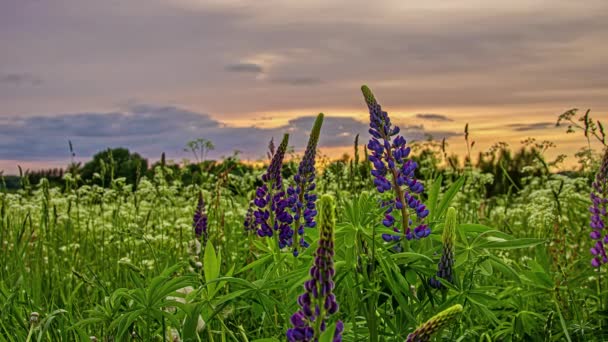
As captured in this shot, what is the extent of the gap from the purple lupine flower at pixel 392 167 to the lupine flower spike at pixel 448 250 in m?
0.42

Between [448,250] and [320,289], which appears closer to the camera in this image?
[320,289]

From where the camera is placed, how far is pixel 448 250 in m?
2.56

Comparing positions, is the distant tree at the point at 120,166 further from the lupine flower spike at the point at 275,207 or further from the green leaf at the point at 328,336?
the green leaf at the point at 328,336

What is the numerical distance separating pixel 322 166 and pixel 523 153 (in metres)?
8.63

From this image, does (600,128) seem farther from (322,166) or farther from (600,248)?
(322,166)

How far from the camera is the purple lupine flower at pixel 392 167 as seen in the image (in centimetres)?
308

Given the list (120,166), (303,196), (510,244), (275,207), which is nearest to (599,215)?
(510,244)

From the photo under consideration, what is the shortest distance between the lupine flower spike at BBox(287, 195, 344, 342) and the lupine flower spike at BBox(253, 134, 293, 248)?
179 cm

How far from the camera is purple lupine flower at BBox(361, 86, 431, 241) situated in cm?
308

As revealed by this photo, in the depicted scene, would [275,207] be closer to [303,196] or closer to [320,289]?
[303,196]

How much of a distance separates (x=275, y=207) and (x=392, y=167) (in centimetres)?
74

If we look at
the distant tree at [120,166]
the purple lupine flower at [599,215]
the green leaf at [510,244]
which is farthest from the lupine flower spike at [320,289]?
the distant tree at [120,166]

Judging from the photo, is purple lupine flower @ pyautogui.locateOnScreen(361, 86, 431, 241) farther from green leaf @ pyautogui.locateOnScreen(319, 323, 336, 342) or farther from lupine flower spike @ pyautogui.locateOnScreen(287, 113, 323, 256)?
green leaf @ pyautogui.locateOnScreen(319, 323, 336, 342)

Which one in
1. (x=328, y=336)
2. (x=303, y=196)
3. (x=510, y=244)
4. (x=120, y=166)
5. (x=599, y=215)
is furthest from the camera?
(x=120, y=166)
